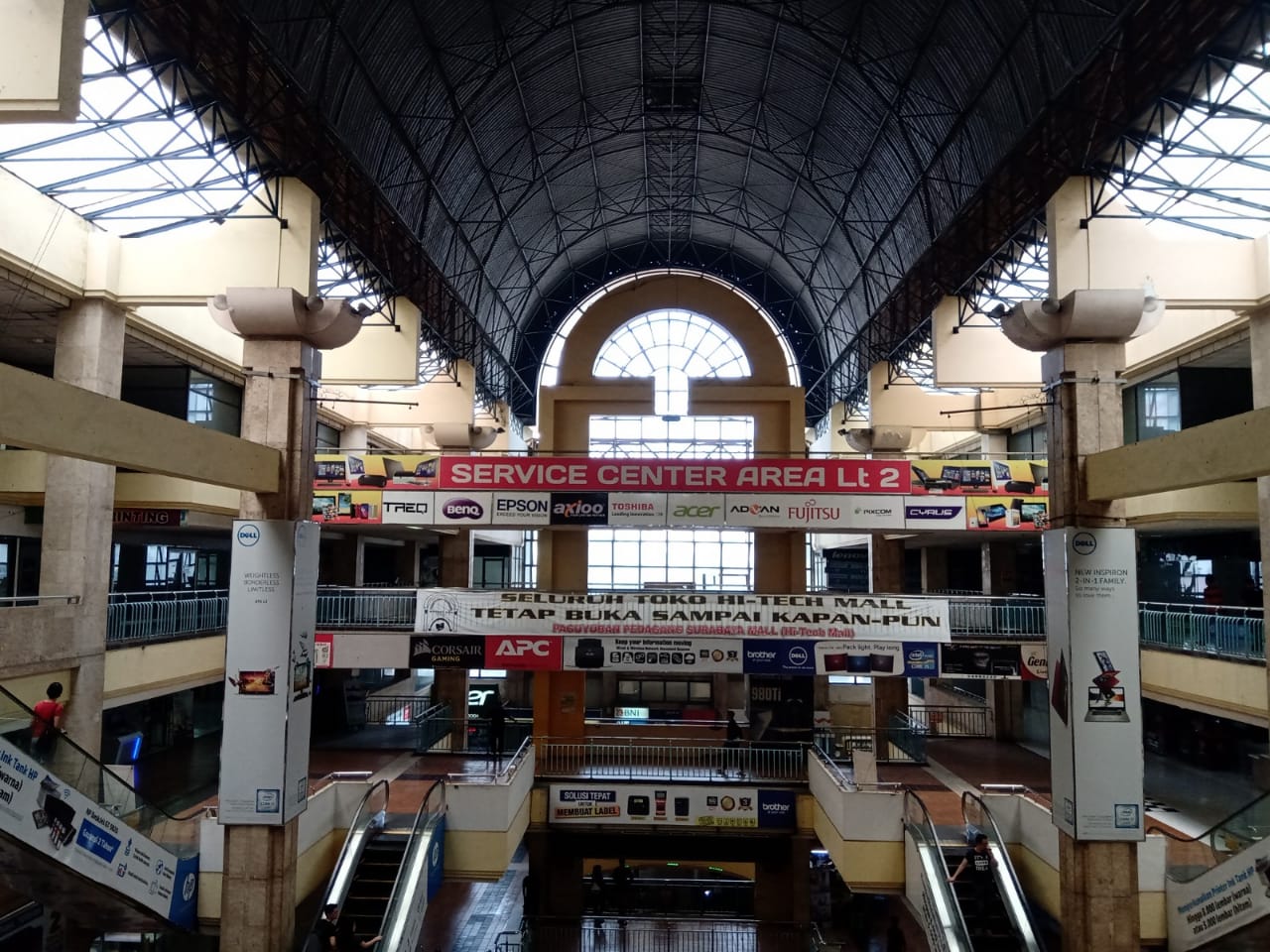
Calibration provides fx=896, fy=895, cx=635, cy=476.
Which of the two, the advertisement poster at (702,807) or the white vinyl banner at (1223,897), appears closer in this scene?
the white vinyl banner at (1223,897)

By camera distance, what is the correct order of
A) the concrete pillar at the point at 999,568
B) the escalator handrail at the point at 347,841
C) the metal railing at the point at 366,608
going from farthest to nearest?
the concrete pillar at the point at 999,568, the metal railing at the point at 366,608, the escalator handrail at the point at 347,841

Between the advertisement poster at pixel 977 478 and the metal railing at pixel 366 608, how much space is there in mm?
15692

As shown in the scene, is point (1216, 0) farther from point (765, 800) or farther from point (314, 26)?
point (765, 800)

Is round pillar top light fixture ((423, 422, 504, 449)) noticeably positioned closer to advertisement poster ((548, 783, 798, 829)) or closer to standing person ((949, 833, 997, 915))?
advertisement poster ((548, 783, 798, 829))

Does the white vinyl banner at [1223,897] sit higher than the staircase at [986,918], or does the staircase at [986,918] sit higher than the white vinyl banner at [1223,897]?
the white vinyl banner at [1223,897]

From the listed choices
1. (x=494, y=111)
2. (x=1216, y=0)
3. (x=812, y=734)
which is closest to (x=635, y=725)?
(x=812, y=734)

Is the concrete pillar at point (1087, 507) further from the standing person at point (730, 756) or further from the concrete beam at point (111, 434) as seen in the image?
the concrete beam at point (111, 434)

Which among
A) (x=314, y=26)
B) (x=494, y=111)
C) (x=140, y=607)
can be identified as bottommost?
(x=140, y=607)

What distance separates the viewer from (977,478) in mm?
26672

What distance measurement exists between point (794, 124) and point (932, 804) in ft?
89.5

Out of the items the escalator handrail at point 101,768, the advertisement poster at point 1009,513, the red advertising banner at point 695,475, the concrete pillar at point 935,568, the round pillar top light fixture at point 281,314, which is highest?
the round pillar top light fixture at point 281,314

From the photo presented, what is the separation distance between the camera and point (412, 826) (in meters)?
19.6

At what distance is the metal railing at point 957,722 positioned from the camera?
32.9 meters

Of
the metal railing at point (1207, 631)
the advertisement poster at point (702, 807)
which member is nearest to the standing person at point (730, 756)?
the advertisement poster at point (702, 807)
